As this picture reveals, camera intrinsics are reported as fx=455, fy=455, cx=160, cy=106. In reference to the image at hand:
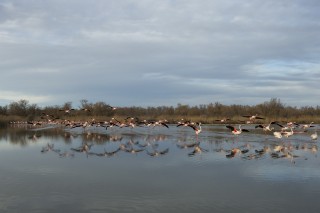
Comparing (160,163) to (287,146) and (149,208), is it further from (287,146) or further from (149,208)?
(287,146)

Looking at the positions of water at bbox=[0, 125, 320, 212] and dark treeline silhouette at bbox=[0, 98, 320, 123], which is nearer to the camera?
water at bbox=[0, 125, 320, 212]

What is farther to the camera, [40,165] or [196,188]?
[40,165]

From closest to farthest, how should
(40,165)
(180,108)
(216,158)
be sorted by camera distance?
1. (40,165)
2. (216,158)
3. (180,108)

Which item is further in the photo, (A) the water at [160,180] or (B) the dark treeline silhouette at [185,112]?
(B) the dark treeline silhouette at [185,112]

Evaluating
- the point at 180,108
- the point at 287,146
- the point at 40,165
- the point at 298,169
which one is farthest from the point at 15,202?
the point at 180,108

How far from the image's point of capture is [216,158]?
1816 cm

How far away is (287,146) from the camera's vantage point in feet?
74.4

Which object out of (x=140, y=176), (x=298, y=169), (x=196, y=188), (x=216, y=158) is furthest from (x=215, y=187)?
(x=216, y=158)

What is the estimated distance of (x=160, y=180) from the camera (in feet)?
43.0

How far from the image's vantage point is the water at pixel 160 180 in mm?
10052

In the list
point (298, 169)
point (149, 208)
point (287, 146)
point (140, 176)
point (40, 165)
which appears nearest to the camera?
point (149, 208)

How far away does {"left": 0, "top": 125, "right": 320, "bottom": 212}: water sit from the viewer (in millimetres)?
10052

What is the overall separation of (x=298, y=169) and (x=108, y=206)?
25.6ft

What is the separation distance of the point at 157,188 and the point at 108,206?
7.46 feet
